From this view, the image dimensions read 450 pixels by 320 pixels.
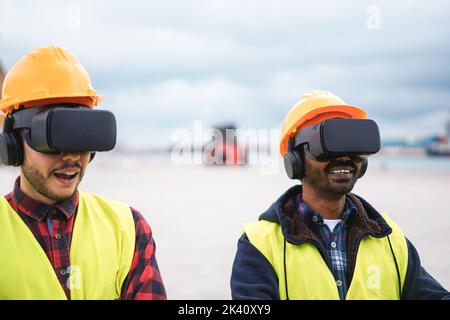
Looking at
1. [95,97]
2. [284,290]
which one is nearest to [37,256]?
[95,97]

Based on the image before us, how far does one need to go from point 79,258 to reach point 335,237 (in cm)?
132

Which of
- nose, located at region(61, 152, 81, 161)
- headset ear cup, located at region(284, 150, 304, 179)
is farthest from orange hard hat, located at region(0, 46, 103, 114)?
headset ear cup, located at region(284, 150, 304, 179)

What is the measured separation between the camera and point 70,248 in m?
2.37

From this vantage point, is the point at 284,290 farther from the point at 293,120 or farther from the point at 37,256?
the point at 37,256

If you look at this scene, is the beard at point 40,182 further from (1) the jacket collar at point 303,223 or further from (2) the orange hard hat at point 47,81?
(1) the jacket collar at point 303,223

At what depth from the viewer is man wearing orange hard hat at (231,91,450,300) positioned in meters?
2.53

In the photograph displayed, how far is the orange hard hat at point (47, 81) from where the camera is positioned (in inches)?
93.4

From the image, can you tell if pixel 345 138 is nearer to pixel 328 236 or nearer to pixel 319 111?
pixel 319 111

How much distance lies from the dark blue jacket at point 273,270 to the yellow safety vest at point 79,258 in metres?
0.57

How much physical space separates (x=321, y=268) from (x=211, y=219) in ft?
26.6

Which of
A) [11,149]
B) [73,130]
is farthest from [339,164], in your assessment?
[11,149]

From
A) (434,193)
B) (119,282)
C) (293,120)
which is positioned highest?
(293,120)

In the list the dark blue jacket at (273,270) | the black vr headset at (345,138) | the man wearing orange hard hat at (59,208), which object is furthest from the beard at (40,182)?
the black vr headset at (345,138)

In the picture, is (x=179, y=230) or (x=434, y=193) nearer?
(x=179, y=230)
